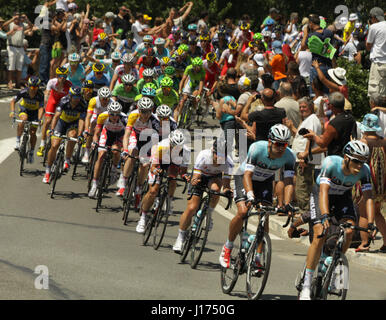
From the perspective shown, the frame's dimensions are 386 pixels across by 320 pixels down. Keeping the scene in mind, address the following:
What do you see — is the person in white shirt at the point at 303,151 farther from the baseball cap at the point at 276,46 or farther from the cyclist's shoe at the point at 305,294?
the baseball cap at the point at 276,46

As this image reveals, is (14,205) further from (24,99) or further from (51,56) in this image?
(51,56)

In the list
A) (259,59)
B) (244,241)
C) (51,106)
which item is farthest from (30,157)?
(244,241)

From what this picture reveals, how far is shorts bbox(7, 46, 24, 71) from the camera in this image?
88.8ft

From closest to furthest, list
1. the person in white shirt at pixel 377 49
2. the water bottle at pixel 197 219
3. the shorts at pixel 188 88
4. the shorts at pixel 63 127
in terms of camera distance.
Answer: the water bottle at pixel 197 219, the person in white shirt at pixel 377 49, the shorts at pixel 63 127, the shorts at pixel 188 88

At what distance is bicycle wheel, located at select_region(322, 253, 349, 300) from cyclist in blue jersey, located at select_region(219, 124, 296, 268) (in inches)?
46.3

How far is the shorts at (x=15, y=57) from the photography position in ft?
88.8

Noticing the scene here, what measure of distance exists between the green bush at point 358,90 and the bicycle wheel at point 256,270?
33.5 ft

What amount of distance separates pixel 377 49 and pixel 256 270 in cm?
809

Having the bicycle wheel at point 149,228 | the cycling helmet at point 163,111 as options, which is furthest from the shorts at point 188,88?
the bicycle wheel at point 149,228

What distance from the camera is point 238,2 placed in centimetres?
3647

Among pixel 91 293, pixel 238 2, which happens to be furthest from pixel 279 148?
pixel 238 2

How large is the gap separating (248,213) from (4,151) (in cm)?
1130

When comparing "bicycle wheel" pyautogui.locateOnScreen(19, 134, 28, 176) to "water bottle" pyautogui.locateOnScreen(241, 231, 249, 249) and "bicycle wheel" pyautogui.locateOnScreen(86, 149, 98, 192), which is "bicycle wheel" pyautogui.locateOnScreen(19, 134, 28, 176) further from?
"water bottle" pyautogui.locateOnScreen(241, 231, 249, 249)

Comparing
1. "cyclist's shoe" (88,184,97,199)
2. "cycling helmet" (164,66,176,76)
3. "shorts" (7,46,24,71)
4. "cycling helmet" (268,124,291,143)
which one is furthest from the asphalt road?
"shorts" (7,46,24,71)
